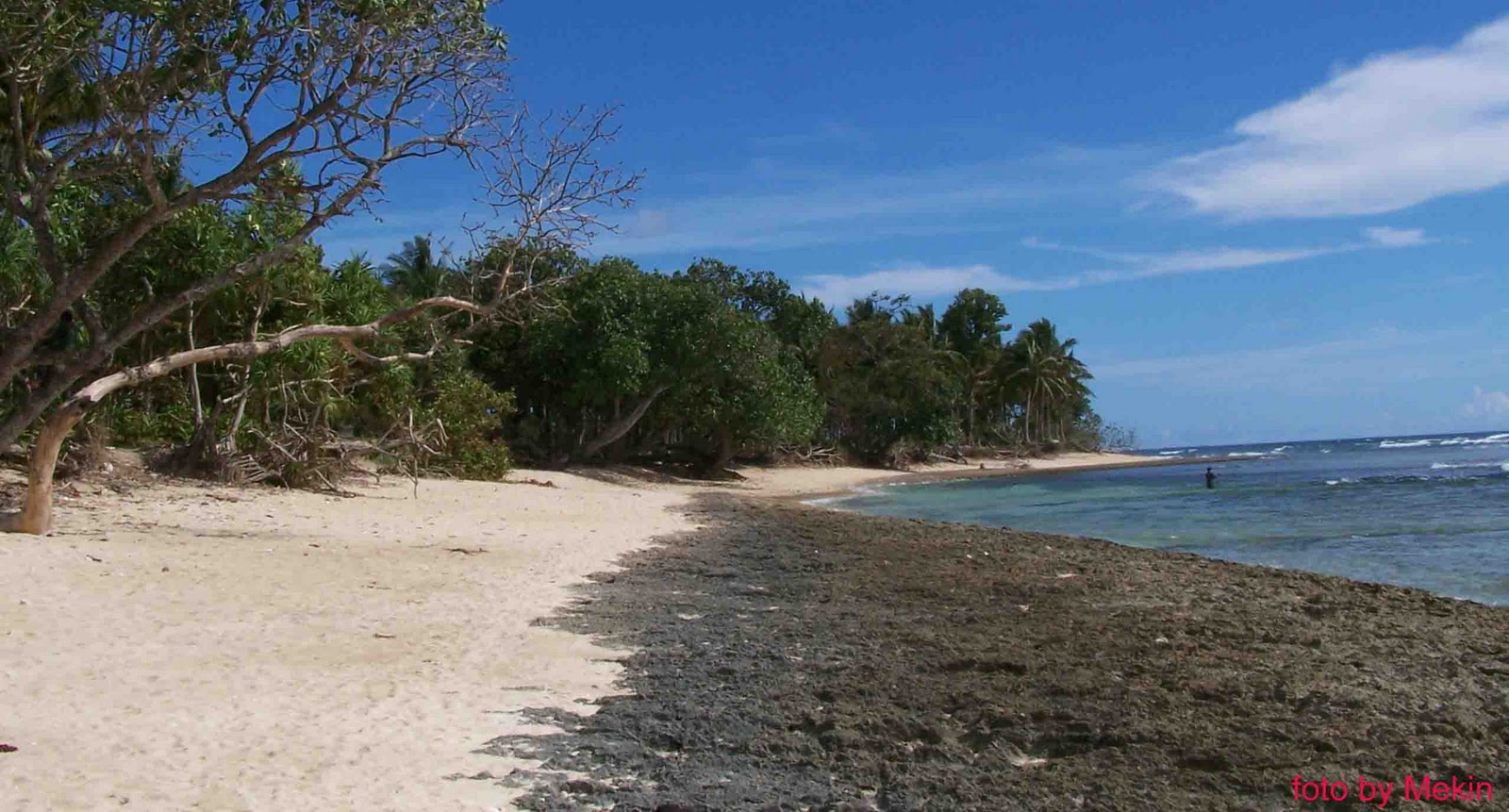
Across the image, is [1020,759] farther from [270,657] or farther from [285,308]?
[285,308]

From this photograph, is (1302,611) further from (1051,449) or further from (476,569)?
(1051,449)

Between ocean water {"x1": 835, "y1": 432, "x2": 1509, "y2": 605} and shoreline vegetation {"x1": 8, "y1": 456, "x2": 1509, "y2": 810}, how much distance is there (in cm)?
331

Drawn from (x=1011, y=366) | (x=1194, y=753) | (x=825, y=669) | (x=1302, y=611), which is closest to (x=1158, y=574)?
(x=1302, y=611)

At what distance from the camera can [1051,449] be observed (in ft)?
238

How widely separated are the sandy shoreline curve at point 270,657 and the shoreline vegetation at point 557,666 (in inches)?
1.1

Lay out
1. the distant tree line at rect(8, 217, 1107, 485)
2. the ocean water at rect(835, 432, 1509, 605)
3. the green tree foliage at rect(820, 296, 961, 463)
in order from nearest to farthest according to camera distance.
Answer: the ocean water at rect(835, 432, 1509, 605)
the distant tree line at rect(8, 217, 1107, 485)
the green tree foliage at rect(820, 296, 961, 463)

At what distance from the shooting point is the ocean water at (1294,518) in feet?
50.3

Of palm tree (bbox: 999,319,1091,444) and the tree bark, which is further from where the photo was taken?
palm tree (bbox: 999,319,1091,444)

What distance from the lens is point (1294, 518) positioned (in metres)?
24.2

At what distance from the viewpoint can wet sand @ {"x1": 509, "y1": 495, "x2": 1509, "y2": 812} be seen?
529 centimetres

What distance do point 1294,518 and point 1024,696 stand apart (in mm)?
19981

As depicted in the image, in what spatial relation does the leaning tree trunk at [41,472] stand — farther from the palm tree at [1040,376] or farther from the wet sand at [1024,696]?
the palm tree at [1040,376]

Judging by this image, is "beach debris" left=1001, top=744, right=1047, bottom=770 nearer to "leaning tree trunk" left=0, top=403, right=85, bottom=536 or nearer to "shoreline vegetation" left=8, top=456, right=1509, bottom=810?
"shoreline vegetation" left=8, top=456, right=1509, bottom=810

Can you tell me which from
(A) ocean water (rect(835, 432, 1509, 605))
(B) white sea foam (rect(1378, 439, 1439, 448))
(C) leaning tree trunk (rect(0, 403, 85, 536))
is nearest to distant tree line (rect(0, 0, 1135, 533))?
(C) leaning tree trunk (rect(0, 403, 85, 536))
